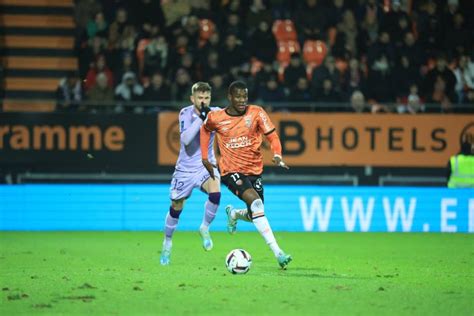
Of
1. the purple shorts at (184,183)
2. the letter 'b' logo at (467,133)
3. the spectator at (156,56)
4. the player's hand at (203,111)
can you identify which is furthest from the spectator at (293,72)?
the player's hand at (203,111)

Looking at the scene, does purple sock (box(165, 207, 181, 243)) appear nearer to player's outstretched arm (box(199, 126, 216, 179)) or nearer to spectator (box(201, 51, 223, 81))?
player's outstretched arm (box(199, 126, 216, 179))

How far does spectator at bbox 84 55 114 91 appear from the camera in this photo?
19.7 m

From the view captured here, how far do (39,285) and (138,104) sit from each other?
380 inches

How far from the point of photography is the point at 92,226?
18031 mm

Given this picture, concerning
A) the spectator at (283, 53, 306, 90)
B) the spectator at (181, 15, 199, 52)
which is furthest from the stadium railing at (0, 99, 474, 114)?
the spectator at (181, 15, 199, 52)

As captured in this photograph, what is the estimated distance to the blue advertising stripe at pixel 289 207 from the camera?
701 inches

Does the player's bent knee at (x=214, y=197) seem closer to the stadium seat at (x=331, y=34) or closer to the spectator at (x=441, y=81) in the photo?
the spectator at (x=441, y=81)

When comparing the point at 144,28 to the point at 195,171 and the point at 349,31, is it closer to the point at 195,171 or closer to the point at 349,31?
the point at 349,31

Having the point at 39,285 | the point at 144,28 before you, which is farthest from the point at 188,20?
the point at 39,285

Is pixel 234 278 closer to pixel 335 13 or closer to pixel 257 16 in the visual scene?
pixel 257 16

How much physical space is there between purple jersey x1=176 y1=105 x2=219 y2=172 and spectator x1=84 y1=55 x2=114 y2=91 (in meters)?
7.60

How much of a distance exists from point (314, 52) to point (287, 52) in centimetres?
56

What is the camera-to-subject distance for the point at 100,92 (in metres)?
19.5

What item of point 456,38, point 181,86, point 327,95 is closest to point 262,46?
point 327,95
